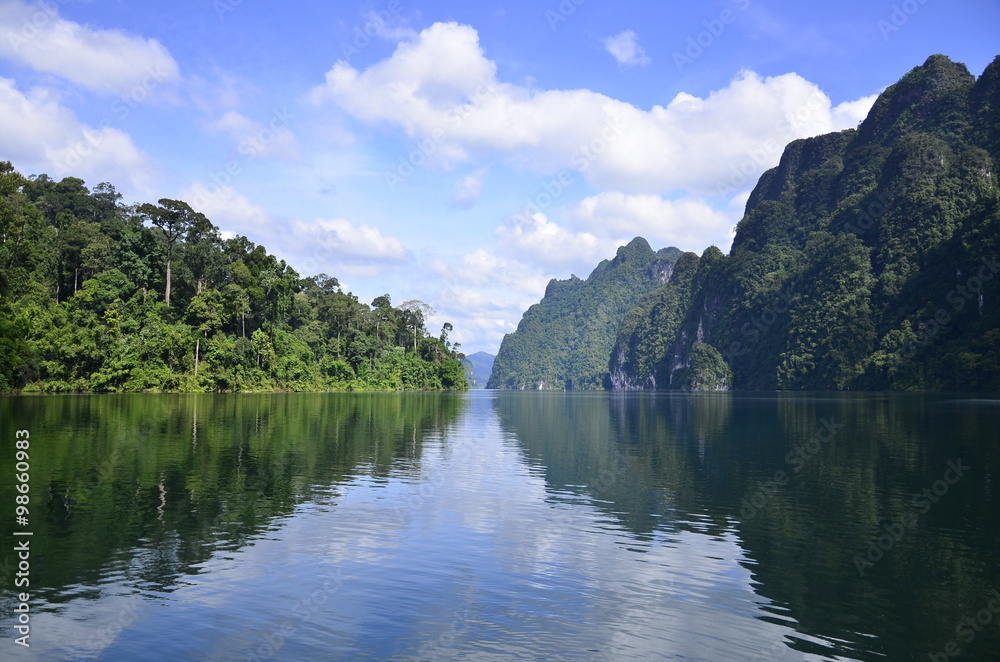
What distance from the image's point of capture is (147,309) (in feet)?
346

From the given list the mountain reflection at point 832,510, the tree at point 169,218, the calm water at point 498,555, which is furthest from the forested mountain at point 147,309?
the mountain reflection at point 832,510

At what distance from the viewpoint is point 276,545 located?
58.6 feet

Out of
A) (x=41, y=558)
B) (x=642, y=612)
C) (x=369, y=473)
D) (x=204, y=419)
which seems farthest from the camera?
(x=204, y=419)

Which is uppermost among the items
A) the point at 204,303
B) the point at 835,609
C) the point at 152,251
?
the point at 152,251

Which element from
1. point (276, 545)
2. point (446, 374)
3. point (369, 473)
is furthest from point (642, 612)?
point (446, 374)

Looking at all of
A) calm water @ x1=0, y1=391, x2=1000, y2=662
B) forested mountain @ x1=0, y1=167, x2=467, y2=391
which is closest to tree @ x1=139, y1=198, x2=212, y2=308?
forested mountain @ x1=0, y1=167, x2=467, y2=391

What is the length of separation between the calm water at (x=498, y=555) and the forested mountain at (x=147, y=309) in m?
62.9

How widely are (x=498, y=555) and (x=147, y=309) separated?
10474 cm

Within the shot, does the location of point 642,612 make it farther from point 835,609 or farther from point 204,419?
point 204,419

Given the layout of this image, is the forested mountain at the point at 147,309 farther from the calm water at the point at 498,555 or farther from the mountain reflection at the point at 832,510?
the mountain reflection at the point at 832,510

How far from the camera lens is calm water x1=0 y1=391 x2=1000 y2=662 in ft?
39.6

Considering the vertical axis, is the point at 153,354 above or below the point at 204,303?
below

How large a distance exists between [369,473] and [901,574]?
A: 21.4m

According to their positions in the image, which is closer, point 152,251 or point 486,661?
point 486,661
